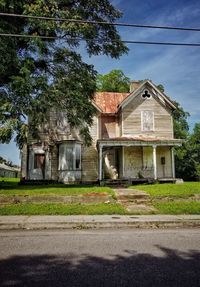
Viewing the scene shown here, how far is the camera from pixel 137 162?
26031 mm

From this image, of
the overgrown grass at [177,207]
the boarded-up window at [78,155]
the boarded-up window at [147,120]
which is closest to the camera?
the overgrown grass at [177,207]

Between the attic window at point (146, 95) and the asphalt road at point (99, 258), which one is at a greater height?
the attic window at point (146, 95)

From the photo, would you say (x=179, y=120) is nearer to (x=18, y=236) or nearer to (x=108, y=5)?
(x=108, y=5)

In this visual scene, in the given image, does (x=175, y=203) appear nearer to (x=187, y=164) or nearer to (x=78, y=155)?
(x=78, y=155)

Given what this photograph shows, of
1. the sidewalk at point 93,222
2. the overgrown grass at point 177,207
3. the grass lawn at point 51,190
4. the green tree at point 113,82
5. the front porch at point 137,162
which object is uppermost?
the green tree at point 113,82

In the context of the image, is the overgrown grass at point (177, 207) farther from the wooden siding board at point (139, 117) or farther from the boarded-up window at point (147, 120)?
the boarded-up window at point (147, 120)

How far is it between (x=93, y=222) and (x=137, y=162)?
17121 mm

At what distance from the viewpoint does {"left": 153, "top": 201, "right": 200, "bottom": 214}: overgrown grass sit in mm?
11555

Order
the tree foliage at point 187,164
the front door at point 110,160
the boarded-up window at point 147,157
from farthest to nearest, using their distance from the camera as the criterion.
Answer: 1. the tree foliage at point 187,164
2. the boarded-up window at point 147,157
3. the front door at point 110,160

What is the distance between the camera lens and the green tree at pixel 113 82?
43.1 metres

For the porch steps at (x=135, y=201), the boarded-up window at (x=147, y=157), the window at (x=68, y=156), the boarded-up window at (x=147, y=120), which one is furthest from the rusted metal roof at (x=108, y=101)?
the porch steps at (x=135, y=201)

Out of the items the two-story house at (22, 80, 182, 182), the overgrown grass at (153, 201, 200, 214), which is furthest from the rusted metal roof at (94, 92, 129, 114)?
the overgrown grass at (153, 201, 200, 214)

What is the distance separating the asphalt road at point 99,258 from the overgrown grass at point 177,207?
335cm

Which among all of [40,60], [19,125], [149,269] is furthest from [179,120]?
[149,269]
